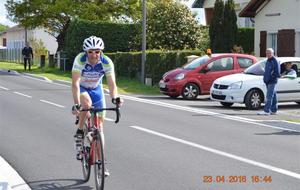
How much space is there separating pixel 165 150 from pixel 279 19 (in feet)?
77.9

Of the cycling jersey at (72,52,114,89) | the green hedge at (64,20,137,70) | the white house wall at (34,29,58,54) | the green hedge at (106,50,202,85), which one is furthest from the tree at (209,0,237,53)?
the white house wall at (34,29,58,54)

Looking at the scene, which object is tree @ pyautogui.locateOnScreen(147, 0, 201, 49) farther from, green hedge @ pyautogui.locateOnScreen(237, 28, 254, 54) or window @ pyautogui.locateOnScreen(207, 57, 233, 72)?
window @ pyautogui.locateOnScreen(207, 57, 233, 72)

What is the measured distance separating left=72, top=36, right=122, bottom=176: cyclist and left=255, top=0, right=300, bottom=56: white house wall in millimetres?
24781

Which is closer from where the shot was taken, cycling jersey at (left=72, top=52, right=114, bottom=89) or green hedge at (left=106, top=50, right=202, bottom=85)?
cycling jersey at (left=72, top=52, right=114, bottom=89)

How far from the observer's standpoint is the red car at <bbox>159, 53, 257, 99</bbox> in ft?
69.7

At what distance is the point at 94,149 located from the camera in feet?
23.3

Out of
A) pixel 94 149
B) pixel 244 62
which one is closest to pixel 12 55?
pixel 244 62

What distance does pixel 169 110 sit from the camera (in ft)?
56.0

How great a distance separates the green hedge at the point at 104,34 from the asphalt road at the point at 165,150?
23.8 m

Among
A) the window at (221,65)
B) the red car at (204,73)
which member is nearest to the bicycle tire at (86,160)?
Answer: the red car at (204,73)

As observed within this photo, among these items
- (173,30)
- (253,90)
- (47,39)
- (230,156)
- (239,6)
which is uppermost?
(239,6)

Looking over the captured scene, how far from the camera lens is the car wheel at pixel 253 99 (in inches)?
696

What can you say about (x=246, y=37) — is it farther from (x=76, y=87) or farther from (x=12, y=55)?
(x=12, y=55)

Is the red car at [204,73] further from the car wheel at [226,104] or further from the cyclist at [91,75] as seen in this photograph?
the cyclist at [91,75]
